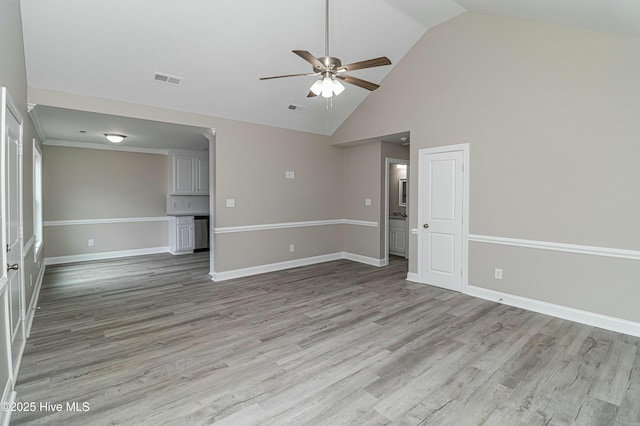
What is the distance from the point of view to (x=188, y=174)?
7.51 metres

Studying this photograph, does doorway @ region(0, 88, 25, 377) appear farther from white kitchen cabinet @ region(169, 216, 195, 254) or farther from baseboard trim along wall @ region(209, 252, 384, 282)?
white kitchen cabinet @ region(169, 216, 195, 254)

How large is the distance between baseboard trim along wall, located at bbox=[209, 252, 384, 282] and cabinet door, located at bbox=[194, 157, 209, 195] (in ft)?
10.5

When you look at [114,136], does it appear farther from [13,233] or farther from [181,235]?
[13,233]

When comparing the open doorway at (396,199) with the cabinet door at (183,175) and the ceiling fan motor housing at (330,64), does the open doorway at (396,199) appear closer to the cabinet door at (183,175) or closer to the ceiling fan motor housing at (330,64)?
the ceiling fan motor housing at (330,64)

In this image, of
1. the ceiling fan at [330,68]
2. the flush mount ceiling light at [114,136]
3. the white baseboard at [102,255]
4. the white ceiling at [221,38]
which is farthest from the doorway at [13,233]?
the white baseboard at [102,255]

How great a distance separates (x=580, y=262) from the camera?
3406 mm

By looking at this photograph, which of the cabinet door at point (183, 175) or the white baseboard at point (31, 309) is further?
the cabinet door at point (183, 175)

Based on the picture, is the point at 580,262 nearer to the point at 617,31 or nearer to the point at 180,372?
the point at 617,31

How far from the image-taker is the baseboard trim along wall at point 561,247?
3123 millimetres

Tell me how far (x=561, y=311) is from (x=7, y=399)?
197 inches

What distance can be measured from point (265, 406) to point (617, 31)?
452 centimetres

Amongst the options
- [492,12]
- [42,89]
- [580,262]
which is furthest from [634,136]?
[42,89]

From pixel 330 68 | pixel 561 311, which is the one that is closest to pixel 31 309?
pixel 330 68

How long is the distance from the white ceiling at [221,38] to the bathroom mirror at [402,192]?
309cm
